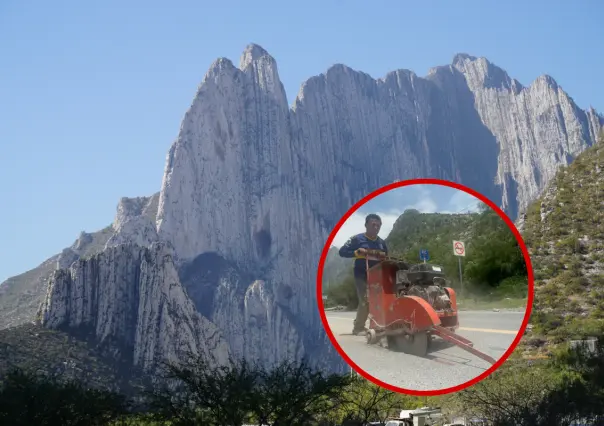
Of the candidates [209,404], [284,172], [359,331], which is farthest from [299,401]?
[284,172]

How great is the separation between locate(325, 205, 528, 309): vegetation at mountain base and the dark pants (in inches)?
1.7

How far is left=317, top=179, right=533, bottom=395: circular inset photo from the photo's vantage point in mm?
3863

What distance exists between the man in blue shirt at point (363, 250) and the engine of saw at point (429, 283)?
201mm

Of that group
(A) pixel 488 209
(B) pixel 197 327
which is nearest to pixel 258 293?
(B) pixel 197 327

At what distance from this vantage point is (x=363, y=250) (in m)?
3.96

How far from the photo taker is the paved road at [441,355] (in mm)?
3799

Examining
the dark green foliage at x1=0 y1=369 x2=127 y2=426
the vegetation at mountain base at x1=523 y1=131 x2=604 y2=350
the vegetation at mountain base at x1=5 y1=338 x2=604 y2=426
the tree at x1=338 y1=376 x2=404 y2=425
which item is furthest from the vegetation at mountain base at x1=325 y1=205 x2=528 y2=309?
the vegetation at mountain base at x1=523 y1=131 x2=604 y2=350

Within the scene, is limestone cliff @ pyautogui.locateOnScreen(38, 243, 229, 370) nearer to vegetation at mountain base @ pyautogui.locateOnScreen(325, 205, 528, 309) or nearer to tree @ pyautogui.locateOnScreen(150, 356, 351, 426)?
tree @ pyautogui.locateOnScreen(150, 356, 351, 426)

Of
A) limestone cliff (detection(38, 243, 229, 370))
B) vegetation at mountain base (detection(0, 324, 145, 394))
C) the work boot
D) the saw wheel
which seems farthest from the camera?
limestone cliff (detection(38, 243, 229, 370))

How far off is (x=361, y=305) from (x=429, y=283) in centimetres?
44

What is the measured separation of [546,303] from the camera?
31438mm

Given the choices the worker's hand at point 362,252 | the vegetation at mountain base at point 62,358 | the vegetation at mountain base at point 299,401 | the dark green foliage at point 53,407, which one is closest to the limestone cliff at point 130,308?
the vegetation at mountain base at point 62,358

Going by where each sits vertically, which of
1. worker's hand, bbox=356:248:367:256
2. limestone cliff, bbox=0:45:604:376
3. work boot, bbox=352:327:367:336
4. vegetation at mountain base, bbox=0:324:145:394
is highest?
limestone cliff, bbox=0:45:604:376

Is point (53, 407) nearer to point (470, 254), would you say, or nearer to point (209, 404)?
point (209, 404)
